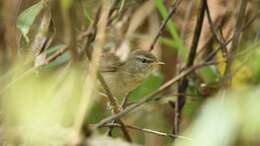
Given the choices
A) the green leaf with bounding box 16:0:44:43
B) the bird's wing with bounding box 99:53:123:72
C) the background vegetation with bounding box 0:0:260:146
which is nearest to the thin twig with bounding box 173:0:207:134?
the background vegetation with bounding box 0:0:260:146

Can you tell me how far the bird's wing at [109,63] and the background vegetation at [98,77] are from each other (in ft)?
0.23

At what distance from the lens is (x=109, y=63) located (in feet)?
16.0

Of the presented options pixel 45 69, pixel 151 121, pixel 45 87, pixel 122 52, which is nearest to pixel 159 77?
pixel 122 52

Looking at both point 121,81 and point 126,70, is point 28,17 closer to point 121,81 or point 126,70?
point 121,81

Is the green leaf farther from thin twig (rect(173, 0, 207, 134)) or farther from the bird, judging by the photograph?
the bird

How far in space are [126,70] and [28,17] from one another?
2209mm

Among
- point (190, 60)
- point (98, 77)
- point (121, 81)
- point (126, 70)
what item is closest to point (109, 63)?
point (121, 81)

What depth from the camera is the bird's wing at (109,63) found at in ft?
15.6

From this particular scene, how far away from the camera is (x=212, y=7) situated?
493cm

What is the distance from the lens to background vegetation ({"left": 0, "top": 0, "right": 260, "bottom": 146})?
1.39 metres

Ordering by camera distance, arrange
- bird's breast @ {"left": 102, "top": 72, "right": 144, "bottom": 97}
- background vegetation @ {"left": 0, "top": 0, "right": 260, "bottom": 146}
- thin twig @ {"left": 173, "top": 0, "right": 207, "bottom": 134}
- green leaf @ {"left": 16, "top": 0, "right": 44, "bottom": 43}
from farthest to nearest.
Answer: bird's breast @ {"left": 102, "top": 72, "right": 144, "bottom": 97} < thin twig @ {"left": 173, "top": 0, "right": 207, "bottom": 134} < green leaf @ {"left": 16, "top": 0, "right": 44, "bottom": 43} < background vegetation @ {"left": 0, "top": 0, "right": 260, "bottom": 146}

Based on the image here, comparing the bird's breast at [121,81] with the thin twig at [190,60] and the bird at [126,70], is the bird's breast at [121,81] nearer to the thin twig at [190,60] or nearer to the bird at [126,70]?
the bird at [126,70]

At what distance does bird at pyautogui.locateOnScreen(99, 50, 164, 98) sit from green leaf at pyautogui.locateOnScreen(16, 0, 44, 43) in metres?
1.61

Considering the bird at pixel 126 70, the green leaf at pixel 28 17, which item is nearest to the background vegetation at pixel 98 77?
the green leaf at pixel 28 17
